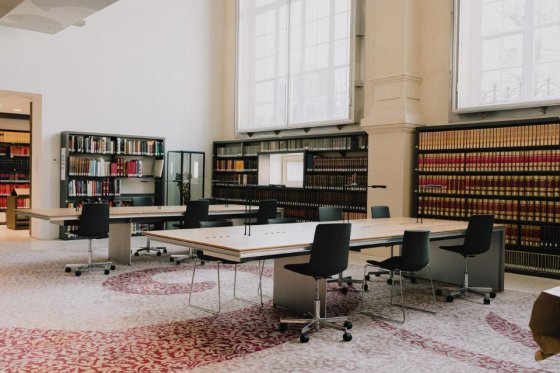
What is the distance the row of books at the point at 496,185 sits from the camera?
21.6 ft

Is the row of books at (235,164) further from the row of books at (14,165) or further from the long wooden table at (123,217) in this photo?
the row of books at (14,165)

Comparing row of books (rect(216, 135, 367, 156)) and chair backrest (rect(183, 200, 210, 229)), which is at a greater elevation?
row of books (rect(216, 135, 367, 156))

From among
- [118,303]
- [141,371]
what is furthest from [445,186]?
[141,371]

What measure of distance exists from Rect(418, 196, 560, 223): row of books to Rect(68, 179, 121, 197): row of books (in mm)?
6000

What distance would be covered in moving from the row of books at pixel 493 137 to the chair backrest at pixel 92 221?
15.7 feet

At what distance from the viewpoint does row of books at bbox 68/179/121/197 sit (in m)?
9.74

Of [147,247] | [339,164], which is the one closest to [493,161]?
[339,164]

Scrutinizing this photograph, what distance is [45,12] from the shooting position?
7.54m

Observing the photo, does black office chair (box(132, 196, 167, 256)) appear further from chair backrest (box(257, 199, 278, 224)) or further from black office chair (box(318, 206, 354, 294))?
black office chair (box(318, 206, 354, 294))

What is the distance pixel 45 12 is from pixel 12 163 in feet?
22.2

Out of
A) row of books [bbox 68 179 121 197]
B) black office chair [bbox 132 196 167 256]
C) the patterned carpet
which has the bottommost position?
the patterned carpet

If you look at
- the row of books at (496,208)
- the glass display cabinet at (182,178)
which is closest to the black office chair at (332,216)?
the row of books at (496,208)

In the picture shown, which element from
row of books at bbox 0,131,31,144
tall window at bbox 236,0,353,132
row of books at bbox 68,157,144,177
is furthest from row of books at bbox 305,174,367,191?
row of books at bbox 0,131,31,144

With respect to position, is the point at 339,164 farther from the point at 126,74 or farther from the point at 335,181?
the point at 126,74
